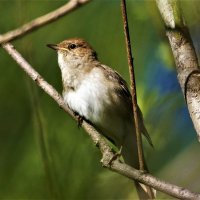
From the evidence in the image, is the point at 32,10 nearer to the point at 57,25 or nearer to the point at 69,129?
the point at 57,25

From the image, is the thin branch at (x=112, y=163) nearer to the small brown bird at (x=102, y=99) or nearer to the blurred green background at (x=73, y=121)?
the blurred green background at (x=73, y=121)

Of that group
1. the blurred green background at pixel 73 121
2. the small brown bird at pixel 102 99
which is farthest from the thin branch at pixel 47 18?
the small brown bird at pixel 102 99

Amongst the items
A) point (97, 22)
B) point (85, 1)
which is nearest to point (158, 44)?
point (97, 22)

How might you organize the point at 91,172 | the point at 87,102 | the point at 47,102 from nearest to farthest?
the point at 91,172
the point at 47,102
the point at 87,102

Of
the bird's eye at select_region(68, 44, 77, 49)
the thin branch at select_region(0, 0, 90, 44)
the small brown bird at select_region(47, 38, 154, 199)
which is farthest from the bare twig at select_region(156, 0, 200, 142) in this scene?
the bird's eye at select_region(68, 44, 77, 49)

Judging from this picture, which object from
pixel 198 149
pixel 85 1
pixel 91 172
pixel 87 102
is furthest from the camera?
pixel 87 102

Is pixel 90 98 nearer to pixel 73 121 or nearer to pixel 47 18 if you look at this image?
pixel 73 121

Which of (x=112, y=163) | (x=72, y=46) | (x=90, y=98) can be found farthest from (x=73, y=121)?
(x=72, y=46)
